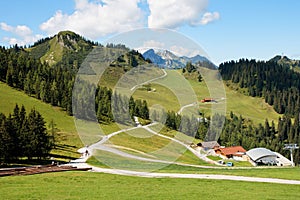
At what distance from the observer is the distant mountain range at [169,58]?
808 inches

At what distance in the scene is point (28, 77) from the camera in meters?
126

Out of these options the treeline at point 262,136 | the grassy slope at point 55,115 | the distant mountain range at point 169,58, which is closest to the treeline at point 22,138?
the grassy slope at point 55,115

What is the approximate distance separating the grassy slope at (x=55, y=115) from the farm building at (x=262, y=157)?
53.8 m

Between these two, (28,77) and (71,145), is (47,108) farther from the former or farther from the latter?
(71,145)

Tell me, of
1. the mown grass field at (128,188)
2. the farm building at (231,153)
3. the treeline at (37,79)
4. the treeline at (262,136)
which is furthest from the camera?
the treeline at (262,136)

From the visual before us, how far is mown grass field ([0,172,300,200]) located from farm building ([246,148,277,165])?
8143cm

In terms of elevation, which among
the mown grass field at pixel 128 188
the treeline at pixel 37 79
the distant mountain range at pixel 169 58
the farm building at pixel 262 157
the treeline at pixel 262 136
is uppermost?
the treeline at pixel 37 79

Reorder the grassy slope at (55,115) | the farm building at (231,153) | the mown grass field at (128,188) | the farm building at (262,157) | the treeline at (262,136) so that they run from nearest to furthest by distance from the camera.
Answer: the mown grass field at (128,188) < the grassy slope at (55,115) < the farm building at (262,157) < the farm building at (231,153) < the treeline at (262,136)

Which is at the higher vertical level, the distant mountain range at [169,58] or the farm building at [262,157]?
the distant mountain range at [169,58]

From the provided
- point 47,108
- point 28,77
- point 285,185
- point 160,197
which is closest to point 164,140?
point 160,197

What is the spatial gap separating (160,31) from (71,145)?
5644 centimetres

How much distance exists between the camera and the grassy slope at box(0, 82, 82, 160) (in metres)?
67.5

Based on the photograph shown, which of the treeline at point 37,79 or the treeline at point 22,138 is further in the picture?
the treeline at point 37,79

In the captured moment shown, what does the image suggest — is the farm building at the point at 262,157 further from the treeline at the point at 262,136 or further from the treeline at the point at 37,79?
the treeline at the point at 37,79
